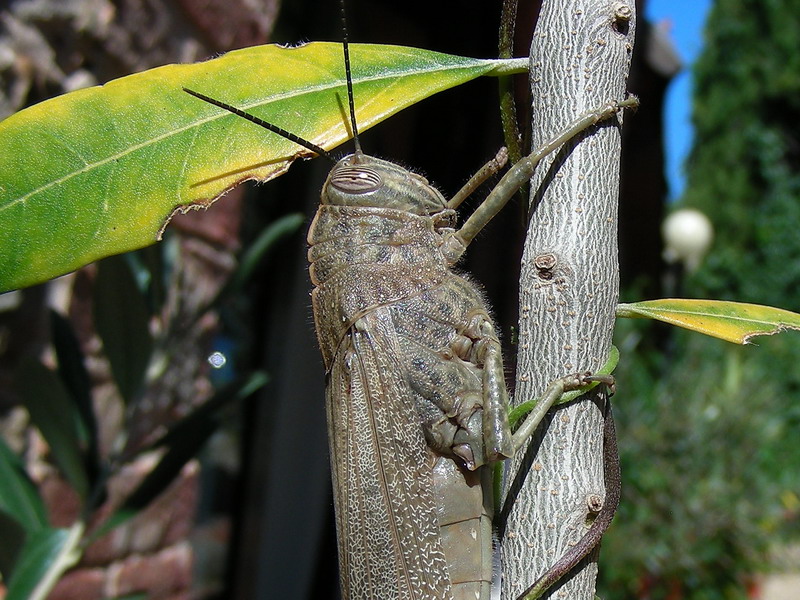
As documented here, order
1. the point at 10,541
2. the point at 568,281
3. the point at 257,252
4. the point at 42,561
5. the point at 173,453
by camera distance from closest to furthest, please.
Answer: the point at 568,281 < the point at 42,561 < the point at 10,541 < the point at 173,453 < the point at 257,252

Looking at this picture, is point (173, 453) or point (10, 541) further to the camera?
point (173, 453)

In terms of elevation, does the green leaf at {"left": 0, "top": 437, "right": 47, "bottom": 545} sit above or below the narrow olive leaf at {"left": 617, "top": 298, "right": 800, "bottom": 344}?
below

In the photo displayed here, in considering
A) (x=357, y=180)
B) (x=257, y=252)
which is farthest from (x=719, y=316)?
(x=257, y=252)

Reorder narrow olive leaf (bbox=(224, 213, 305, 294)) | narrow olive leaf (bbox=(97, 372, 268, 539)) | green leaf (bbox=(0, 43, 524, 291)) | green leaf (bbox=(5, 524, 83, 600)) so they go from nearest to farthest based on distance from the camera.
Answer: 1. green leaf (bbox=(0, 43, 524, 291))
2. green leaf (bbox=(5, 524, 83, 600))
3. narrow olive leaf (bbox=(97, 372, 268, 539))
4. narrow olive leaf (bbox=(224, 213, 305, 294))

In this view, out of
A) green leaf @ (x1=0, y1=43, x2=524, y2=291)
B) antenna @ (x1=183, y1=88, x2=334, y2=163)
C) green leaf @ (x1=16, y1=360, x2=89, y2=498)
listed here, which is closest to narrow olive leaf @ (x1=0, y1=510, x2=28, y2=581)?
green leaf @ (x1=16, y1=360, x2=89, y2=498)

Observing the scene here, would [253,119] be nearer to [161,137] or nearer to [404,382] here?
[161,137]

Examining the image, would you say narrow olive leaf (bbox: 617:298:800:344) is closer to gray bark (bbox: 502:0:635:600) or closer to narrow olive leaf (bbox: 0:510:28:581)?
Answer: gray bark (bbox: 502:0:635:600)
